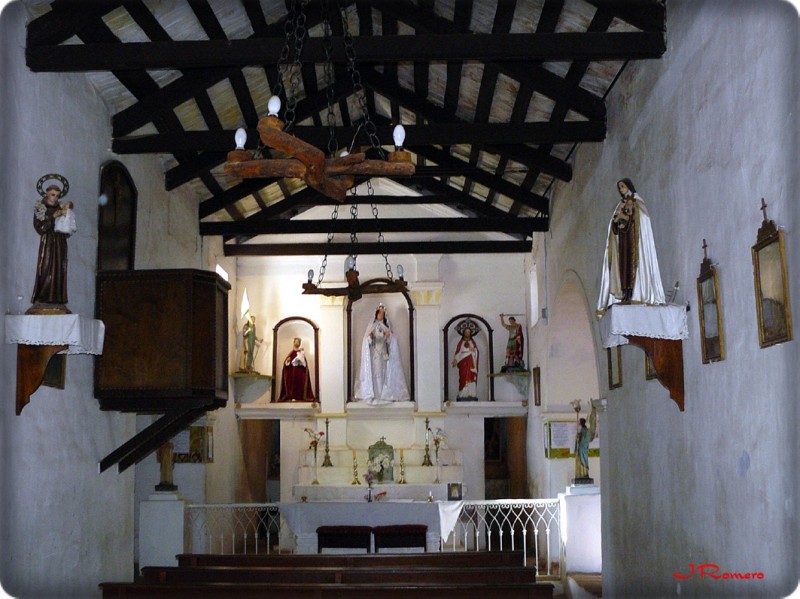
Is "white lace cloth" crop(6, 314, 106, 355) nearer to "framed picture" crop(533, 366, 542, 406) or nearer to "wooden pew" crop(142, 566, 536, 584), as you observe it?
"wooden pew" crop(142, 566, 536, 584)

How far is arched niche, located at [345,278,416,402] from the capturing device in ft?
57.9

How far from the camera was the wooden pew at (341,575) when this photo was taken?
29.6 ft

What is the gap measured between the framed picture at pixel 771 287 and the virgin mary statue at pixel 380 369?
12.1 metres

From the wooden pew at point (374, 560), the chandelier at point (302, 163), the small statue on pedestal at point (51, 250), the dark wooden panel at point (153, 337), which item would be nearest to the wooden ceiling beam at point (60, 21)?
the small statue on pedestal at point (51, 250)

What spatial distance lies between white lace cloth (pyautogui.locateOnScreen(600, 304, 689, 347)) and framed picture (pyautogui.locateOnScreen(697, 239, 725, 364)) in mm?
270

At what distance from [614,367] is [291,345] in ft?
29.9

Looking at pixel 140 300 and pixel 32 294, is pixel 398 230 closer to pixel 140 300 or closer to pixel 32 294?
pixel 140 300

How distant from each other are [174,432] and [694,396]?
580 cm

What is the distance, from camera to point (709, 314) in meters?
6.52

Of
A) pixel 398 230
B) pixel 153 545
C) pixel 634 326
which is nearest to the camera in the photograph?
pixel 634 326

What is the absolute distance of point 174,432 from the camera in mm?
10570

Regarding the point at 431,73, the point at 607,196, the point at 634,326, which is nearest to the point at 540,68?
the point at 607,196

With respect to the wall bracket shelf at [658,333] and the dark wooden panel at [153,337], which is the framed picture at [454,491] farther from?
the wall bracket shelf at [658,333]

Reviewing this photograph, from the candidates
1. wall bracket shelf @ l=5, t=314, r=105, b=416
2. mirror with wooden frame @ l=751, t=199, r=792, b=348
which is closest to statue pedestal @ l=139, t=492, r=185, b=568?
wall bracket shelf @ l=5, t=314, r=105, b=416
